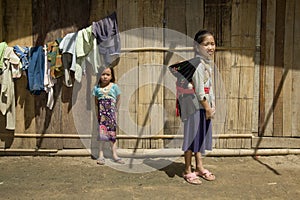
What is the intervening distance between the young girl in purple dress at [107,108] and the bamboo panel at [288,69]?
213 cm

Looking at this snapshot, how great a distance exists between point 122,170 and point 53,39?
1.87 metres

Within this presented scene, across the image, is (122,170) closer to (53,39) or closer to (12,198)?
(12,198)

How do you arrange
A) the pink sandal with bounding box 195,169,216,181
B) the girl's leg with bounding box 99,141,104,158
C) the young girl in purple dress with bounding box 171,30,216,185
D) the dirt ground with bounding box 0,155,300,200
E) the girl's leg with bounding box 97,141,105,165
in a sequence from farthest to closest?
the girl's leg with bounding box 99,141,104,158, the girl's leg with bounding box 97,141,105,165, the pink sandal with bounding box 195,169,216,181, the young girl in purple dress with bounding box 171,30,216,185, the dirt ground with bounding box 0,155,300,200

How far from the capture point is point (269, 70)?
4.71m

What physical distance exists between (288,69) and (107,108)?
234cm

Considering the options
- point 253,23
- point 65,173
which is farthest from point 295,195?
point 65,173

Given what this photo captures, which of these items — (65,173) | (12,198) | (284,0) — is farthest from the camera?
(284,0)

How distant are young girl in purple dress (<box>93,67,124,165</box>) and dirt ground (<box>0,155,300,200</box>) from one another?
1.09 ft

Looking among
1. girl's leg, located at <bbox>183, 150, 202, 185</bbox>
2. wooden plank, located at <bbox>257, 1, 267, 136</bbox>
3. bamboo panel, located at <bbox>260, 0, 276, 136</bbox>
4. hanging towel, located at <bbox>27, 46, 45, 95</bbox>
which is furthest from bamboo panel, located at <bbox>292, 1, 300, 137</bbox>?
hanging towel, located at <bbox>27, 46, 45, 95</bbox>

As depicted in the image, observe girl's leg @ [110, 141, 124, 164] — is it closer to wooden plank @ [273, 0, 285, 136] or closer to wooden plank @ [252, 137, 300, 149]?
wooden plank @ [252, 137, 300, 149]

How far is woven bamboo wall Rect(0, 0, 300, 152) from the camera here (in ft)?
15.2

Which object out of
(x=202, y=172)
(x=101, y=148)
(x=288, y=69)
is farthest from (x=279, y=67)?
(x=101, y=148)

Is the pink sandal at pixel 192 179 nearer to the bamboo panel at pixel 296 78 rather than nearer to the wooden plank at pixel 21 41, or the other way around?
the bamboo panel at pixel 296 78

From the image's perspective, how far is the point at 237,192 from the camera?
3.64m
